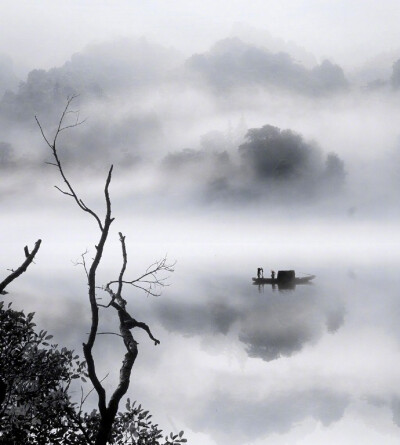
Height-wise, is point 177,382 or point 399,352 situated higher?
point 399,352

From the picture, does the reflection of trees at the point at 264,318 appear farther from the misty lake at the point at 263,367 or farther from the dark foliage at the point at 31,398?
the dark foliage at the point at 31,398

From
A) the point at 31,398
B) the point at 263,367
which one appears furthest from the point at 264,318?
the point at 31,398

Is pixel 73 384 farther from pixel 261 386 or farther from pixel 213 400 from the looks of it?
pixel 261 386

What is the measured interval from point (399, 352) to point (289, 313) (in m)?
23.1

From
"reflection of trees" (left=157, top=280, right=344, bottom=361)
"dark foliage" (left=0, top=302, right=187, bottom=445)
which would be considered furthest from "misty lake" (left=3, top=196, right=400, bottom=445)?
"dark foliage" (left=0, top=302, right=187, bottom=445)

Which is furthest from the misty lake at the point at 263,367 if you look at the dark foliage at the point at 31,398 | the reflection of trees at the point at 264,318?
the dark foliage at the point at 31,398

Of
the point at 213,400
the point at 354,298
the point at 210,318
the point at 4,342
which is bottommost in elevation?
the point at 4,342

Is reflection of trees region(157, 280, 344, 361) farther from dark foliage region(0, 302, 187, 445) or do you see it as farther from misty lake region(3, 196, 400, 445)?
dark foliage region(0, 302, 187, 445)

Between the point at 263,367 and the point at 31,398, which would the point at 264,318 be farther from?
the point at 31,398

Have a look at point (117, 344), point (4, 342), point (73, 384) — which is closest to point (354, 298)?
point (117, 344)

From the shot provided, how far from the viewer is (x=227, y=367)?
4944 centimetres

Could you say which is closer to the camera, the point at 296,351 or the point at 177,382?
the point at 177,382

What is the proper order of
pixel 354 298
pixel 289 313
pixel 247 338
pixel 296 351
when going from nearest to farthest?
pixel 296 351, pixel 247 338, pixel 289 313, pixel 354 298

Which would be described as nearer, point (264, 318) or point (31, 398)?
point (31, 398)
